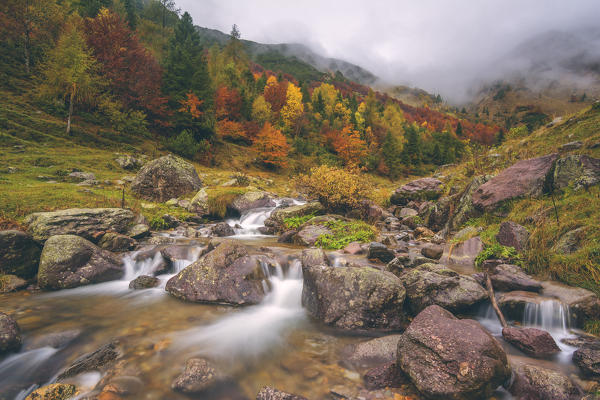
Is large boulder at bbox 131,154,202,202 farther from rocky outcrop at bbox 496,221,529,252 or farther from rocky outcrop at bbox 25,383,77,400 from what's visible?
rocky outcrop at bbox 496,221,529,252

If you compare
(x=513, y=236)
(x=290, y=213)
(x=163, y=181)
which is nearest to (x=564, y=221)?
→ (x=513, y=236)

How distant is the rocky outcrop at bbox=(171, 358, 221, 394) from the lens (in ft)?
12.4

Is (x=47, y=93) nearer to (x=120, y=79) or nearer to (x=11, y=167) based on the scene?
(x=120, y=79)

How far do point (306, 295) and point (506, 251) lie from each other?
5722 mm

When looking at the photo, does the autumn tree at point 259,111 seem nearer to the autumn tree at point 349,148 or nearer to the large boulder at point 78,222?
the autumn tree at point 349,148

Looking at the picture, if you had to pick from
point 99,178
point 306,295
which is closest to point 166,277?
point 306,295

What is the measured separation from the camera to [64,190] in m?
11.6

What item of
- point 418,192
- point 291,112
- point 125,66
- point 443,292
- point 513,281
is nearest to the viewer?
point 443,292

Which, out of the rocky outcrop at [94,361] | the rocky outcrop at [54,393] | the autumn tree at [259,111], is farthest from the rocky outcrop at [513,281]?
the autumn tree at [259,111]

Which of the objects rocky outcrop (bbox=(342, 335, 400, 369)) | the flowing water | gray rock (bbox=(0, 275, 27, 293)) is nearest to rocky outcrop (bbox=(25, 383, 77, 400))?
the flowing water

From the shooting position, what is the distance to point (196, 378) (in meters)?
3.88

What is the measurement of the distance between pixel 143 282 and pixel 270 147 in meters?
29.4

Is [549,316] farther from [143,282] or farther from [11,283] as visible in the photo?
[11,283]

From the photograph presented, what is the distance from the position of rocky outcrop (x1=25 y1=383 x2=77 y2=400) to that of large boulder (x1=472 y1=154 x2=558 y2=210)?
12.9 meters
